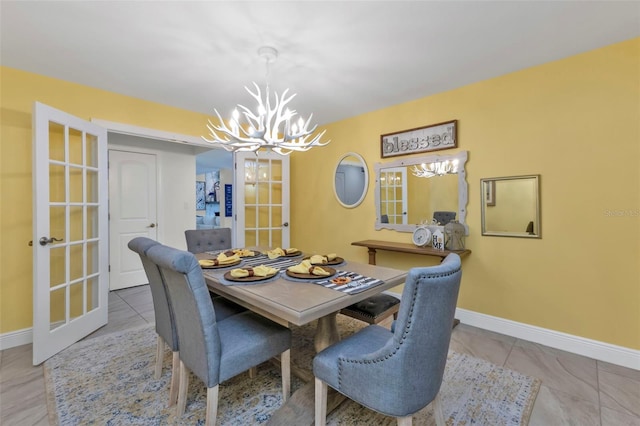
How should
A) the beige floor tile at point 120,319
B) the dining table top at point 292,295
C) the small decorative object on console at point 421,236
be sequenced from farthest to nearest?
the small decorative object on console at point 421,236 < the beige floor tile at point 120,319 < the dining table top at point 292,295

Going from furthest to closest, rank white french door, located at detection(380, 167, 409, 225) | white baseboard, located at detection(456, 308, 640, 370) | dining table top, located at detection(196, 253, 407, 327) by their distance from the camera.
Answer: white french door, located at detection(380, 167, 409, 225)
white baseboard, located at detection(456, 308, 640, 370)
dining table top, located at detection(196, 253, 407, 327)

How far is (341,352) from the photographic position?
1308mm

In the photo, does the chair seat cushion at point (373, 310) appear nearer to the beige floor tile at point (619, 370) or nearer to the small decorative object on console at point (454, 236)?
the small decorative object on console at point (454, 236)

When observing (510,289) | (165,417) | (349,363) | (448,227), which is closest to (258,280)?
(349,363)

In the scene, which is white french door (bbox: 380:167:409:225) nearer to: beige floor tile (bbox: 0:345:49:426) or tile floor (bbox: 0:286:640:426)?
tile floor (bbox: 0:286:640:426)

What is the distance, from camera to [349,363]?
118 cm

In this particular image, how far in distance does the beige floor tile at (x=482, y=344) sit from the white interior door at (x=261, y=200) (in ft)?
8.02

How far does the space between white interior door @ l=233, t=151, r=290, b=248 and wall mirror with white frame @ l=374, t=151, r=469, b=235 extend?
1402 millimetres

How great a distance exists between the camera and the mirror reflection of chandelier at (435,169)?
2.78m

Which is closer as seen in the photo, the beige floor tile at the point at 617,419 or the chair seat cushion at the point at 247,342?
the chair seat cushion at the point at 247,342

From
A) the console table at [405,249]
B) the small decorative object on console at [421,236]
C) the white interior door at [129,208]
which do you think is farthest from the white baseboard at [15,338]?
the small decorative object on console at [421,236]

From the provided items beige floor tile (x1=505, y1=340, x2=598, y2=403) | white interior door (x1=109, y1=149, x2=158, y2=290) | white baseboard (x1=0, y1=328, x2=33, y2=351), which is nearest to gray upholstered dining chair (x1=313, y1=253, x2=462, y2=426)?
beige floor tile (x1=505, y1=340, x2=598, y2=403)

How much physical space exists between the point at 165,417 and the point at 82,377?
835 millimetres

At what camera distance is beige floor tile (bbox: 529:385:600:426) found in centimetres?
146
